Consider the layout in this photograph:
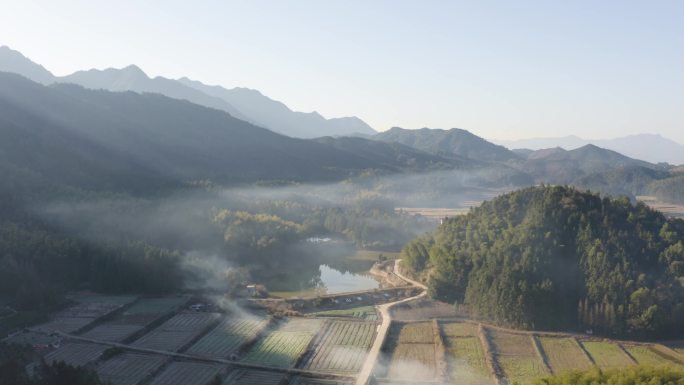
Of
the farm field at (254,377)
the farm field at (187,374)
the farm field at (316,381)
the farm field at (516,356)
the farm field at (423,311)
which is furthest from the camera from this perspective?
the farm field at (423,311)

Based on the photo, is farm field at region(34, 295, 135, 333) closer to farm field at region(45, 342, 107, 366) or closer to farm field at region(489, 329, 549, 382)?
farm field at region(45, 342, 107, 366)

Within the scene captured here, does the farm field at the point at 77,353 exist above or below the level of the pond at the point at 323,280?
below

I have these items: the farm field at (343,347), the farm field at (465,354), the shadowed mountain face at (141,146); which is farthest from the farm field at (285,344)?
the shadowed mountain face at (141,146)

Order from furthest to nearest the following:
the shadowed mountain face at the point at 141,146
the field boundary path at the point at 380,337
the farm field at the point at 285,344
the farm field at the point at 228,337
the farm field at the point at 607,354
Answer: the shadowed mountain face at the point at 141,146 < the farm field at the point at 228,337 < the farm field at the point at 285,344 < the farm field at the point at 607,354 < the field boundary path at the point at 380,337

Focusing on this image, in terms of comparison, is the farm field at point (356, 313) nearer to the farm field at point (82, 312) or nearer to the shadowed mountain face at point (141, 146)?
the farm field at point (82, 312)

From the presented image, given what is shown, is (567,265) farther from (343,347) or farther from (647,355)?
(343,347)

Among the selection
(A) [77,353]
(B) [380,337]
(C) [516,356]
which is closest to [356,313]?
(B) [380,337]

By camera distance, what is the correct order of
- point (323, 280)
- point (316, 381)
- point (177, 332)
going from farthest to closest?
point (323, 280), point (177, 332), point (316, 381)
